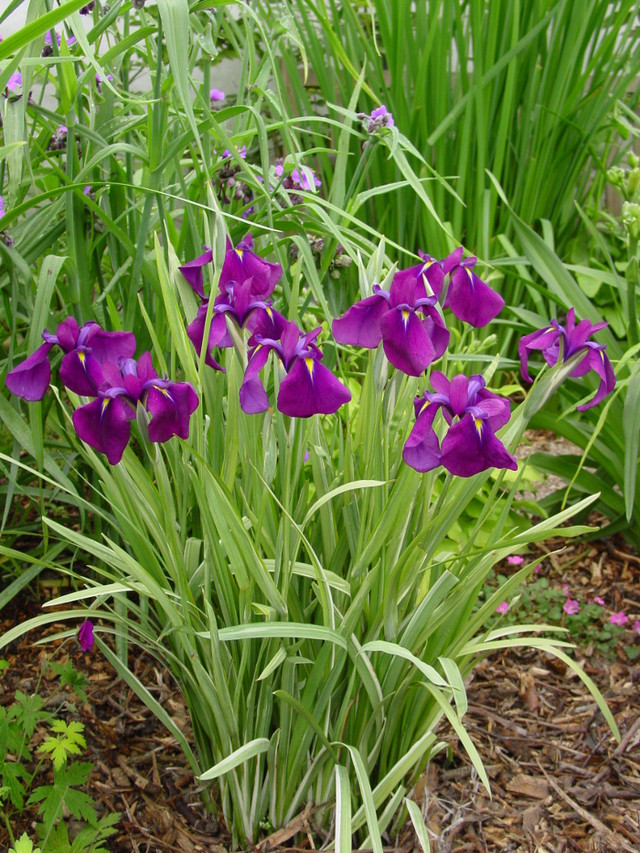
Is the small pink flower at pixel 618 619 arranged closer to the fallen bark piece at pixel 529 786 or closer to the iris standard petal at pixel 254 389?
the fallen bark piece at pixel 529 786

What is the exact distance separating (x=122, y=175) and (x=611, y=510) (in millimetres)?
1489

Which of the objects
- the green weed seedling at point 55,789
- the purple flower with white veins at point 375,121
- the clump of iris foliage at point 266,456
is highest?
the purple flower with white veins at point 375,121

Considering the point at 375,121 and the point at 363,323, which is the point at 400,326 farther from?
the point at 375,121

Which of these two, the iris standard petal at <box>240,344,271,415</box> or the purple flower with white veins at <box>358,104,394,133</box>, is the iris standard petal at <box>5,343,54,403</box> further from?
the purple flower with white veins at <box>358,104,394,133</box>

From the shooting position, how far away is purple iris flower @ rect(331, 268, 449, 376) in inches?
36.6

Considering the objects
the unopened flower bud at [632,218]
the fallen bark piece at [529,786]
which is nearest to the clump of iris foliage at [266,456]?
the fallen bark piece at [529,786]

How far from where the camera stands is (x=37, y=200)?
1219mm

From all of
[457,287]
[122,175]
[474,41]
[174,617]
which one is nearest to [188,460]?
[174,617]

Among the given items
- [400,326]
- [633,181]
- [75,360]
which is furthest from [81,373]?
[633,181]

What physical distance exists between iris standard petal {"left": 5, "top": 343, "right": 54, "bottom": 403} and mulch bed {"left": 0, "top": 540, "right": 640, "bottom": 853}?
769 millimetres

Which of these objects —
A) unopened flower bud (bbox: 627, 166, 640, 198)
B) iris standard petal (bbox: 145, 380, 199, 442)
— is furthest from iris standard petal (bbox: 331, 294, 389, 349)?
unopened flower bud (bbox: 627, 166, 640, 198)

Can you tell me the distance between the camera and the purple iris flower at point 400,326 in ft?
3.05

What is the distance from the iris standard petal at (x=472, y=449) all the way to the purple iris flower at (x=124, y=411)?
1.00 ft

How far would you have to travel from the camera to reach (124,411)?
3.05 feet
